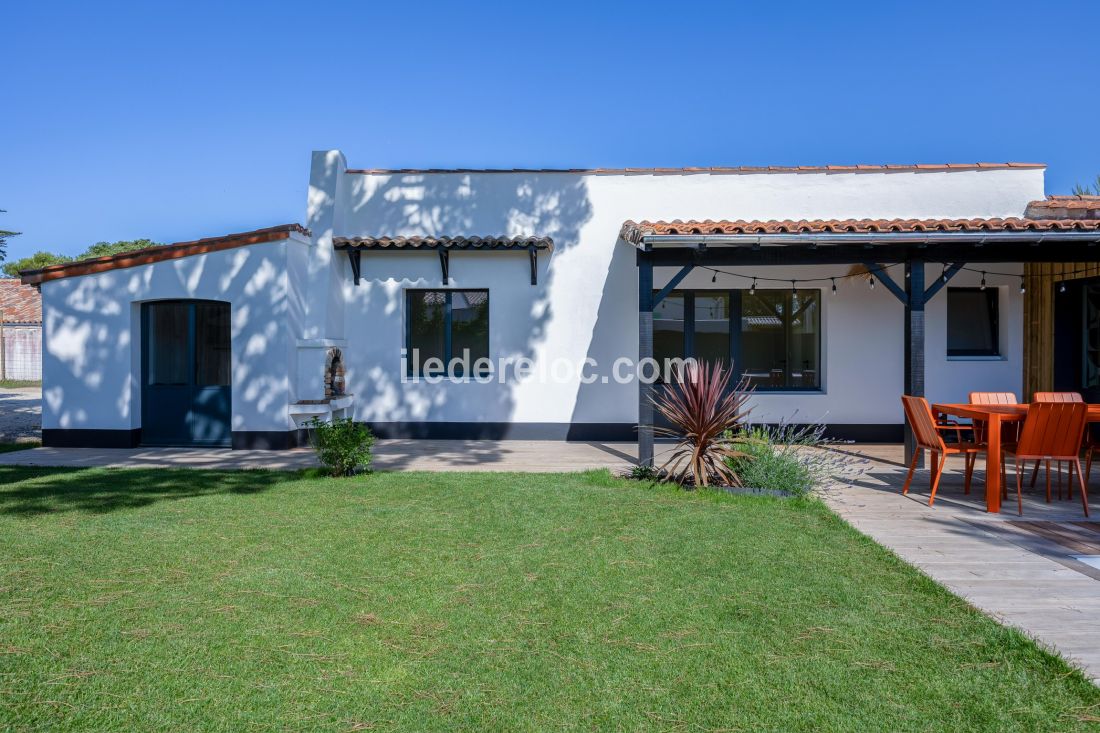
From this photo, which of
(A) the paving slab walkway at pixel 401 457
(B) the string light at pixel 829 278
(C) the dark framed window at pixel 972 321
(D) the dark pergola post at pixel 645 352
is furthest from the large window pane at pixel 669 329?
(C) the dark framed window at pixel 972 321

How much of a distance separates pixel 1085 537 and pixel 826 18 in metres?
10.4

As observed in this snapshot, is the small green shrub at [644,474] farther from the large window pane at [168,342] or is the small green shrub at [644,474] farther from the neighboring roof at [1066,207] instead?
the neighboring roof at [1066,207]

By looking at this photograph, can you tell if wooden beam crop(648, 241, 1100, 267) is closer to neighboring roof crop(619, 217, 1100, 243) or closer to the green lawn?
neighboring roof crop(619, 217, 1100, 243)

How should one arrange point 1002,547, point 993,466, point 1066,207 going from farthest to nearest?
1. point 1066,207
2. point 993,466
3. point 1002,547

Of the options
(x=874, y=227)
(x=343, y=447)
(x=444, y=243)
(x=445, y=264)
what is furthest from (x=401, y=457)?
(x=874, y=227)

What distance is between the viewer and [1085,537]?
4.86 metres

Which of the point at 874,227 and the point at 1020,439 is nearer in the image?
the point at 1020,439

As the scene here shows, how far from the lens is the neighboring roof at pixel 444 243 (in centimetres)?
1003

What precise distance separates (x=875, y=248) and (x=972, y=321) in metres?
4.02

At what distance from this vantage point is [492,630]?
3.11 meters

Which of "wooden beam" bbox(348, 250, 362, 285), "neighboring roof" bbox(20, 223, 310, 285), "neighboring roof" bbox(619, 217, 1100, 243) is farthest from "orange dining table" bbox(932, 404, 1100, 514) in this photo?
"neighboring roof" bbox(20, 223, 310, 285)

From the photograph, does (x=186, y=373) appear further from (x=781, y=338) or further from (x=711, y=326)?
(x=781, y=338)

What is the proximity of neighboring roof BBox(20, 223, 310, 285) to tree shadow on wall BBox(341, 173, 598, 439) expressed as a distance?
154cm

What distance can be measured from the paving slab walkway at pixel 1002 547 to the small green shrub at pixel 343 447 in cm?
493
